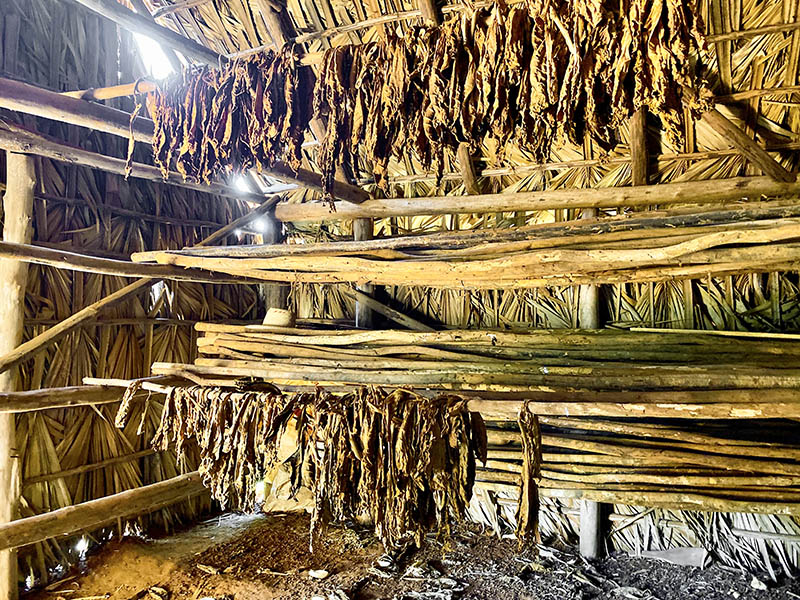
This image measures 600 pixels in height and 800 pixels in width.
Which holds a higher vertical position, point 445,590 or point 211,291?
point 211,291

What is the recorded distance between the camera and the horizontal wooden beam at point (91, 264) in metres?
2.65

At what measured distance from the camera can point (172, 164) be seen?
2.20 m

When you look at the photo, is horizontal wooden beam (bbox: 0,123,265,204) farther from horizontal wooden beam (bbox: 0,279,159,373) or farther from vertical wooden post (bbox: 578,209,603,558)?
vertical wooden post (bbox: 578,209,603,558)

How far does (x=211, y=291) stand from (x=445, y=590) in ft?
13.0

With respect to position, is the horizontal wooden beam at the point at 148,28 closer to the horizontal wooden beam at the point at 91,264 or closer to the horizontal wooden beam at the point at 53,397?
the horizontal wooden beam at the point at 91,264

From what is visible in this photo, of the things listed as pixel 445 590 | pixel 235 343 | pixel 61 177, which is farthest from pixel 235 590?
pixel 61 177

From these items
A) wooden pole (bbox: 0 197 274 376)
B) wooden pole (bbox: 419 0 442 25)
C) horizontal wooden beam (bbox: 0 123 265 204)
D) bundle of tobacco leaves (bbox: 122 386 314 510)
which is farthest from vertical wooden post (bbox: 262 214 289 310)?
bundle of tobacco leaves (bbox: 122 386 314 510)

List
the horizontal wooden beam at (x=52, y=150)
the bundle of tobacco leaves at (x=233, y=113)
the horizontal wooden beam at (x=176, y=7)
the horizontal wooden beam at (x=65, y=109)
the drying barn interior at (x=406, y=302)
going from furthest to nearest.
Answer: the horizontal wooden beam at (x=176, y=7) → the horizontal wooden beam at (x=52, y=150) → the horizontal wooden beam at (x=65, y=109) → the bundle of tobacco leaves at (x=233, y=113) → the drying barn interior at (x=406, y=302)

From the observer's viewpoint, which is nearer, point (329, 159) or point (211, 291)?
point (329, 159)

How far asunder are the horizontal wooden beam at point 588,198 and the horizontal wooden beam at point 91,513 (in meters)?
2.19

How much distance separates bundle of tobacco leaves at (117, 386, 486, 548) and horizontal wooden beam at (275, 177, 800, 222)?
1.41m

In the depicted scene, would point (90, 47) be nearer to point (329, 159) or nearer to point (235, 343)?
point (235, 343)

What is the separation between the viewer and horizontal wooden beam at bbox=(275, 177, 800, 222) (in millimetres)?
3223

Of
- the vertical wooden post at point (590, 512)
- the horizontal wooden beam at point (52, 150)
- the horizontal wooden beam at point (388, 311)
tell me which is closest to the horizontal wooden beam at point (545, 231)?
the horizontal wooden beam at point (52, 150)
